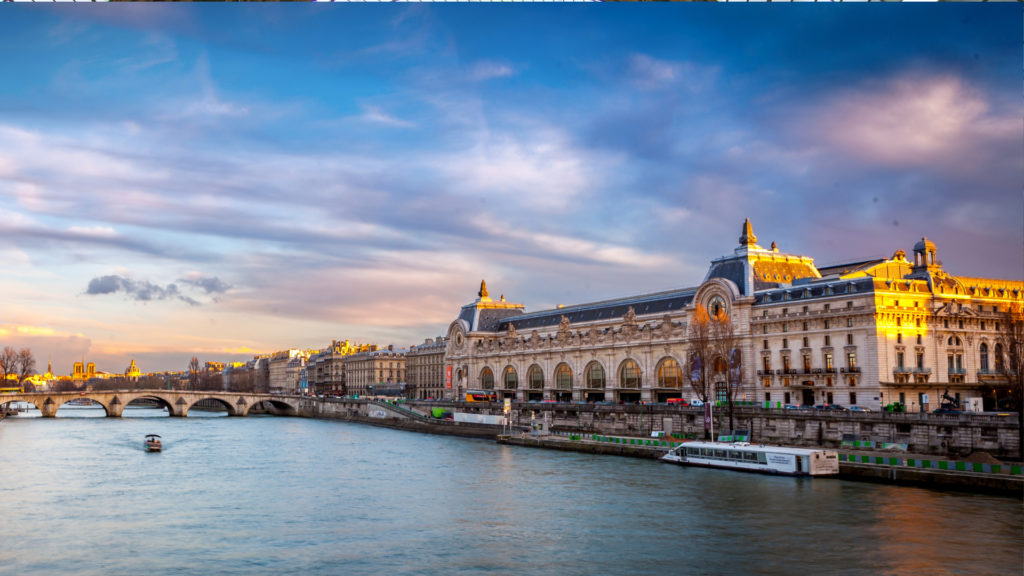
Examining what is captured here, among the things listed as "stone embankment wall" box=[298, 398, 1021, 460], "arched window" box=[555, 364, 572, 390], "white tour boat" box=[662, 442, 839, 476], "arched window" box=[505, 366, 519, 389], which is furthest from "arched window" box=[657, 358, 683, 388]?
"white tour boat" box=[662, 442, 839, 476]

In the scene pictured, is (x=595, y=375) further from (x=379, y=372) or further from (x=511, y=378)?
(x=379, y=372)

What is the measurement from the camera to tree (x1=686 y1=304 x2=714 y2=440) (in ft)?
241

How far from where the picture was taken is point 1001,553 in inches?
1258

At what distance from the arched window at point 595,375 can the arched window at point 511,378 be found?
16984 millimetres

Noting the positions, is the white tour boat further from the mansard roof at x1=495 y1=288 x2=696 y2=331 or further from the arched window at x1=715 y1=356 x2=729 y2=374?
the mansard roof at x1=495 y1=288 x2=696 y2=331

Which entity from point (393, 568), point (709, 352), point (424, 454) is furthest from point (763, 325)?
point (393, 568)

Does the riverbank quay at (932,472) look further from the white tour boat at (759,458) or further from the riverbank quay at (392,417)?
the riverbank quay at (392,417)

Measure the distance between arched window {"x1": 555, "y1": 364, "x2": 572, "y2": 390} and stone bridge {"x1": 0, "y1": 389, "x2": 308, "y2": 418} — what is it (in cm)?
5381

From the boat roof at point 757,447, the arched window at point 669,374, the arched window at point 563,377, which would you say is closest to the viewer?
Result: the boat roof at point 757,447

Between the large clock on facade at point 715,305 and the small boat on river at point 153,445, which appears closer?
the small boat on river at point 153,445

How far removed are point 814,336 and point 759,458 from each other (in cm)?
2704

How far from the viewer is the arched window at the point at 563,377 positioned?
111688 millimetres

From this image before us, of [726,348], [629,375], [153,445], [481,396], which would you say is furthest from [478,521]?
[481,396]

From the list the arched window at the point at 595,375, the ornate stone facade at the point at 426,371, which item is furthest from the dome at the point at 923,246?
the ornate stone facade at the point at 426,371
